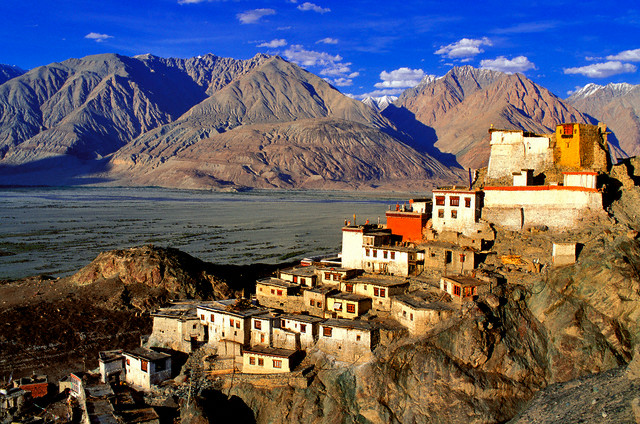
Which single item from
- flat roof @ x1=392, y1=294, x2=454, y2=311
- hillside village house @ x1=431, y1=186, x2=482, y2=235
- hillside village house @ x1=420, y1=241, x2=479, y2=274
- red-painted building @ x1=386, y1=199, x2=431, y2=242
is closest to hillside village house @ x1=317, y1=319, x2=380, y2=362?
flat roof @ x1=392, y1=294, x2=454, y2=311

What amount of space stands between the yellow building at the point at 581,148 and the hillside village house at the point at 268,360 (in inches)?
943

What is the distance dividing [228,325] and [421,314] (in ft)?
42.9

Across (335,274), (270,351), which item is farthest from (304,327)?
(335,274)

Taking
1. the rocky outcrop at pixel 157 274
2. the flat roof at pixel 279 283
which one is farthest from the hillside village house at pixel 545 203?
the rocky outcrop at pixel 157 274

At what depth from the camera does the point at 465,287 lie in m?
31.5

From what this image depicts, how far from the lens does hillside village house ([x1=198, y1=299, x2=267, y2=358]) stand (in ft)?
115

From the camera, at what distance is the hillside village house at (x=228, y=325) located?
35.1 m

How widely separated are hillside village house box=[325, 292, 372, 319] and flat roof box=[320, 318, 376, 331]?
1.28 meters

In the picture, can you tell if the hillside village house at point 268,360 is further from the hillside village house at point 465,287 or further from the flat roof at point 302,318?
the hillside village house at point 465,287

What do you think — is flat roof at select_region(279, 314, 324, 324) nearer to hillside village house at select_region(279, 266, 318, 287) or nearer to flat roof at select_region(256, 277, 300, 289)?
flat roof at select_region(256, 277, 300, 289)

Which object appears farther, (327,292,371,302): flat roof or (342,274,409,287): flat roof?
(342,274,409,287): flat roof

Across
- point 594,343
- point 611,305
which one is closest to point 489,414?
point 594,343

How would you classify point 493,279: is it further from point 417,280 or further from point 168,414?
point 168,414

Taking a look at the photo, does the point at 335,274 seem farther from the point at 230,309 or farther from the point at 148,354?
the point at 148,354
